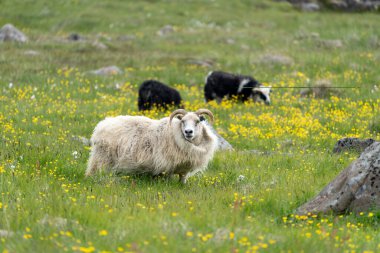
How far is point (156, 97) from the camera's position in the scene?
59.9ft

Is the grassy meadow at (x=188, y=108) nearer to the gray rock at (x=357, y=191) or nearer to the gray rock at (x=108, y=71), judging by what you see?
the gray rock at (x=357, y=191)

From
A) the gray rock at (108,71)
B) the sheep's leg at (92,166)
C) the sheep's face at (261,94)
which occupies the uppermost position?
the sheep's leg at (92,166)

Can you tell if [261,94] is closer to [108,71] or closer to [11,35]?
[108,71]

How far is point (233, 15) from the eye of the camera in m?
44.0

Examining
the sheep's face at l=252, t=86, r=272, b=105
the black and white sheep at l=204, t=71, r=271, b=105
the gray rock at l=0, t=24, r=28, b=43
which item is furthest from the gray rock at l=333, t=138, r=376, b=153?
the gray rock at l=0, t=24, r=28, b=43

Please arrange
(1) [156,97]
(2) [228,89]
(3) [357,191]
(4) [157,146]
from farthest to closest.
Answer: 1. (2) [228,89]
2. (1) [156,97]
3. (4) [157,146]
4. (3) [357,191]

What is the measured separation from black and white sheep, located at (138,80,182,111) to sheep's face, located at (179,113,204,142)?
23.4 ft

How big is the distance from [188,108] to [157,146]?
25.4 feet

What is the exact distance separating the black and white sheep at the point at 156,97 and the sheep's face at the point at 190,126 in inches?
281

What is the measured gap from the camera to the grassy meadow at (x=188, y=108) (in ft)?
22.0

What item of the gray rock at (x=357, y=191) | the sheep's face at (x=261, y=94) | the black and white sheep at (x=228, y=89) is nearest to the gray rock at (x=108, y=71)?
the black and white sheep at (x=228, y=89)

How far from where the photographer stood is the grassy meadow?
6.70m

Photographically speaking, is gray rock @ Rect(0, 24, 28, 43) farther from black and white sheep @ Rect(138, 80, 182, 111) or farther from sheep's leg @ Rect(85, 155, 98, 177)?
sheep's leg @ Rect(85, 155, 98, 177)

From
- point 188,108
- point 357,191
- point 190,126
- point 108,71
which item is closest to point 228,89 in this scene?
point 188,108
